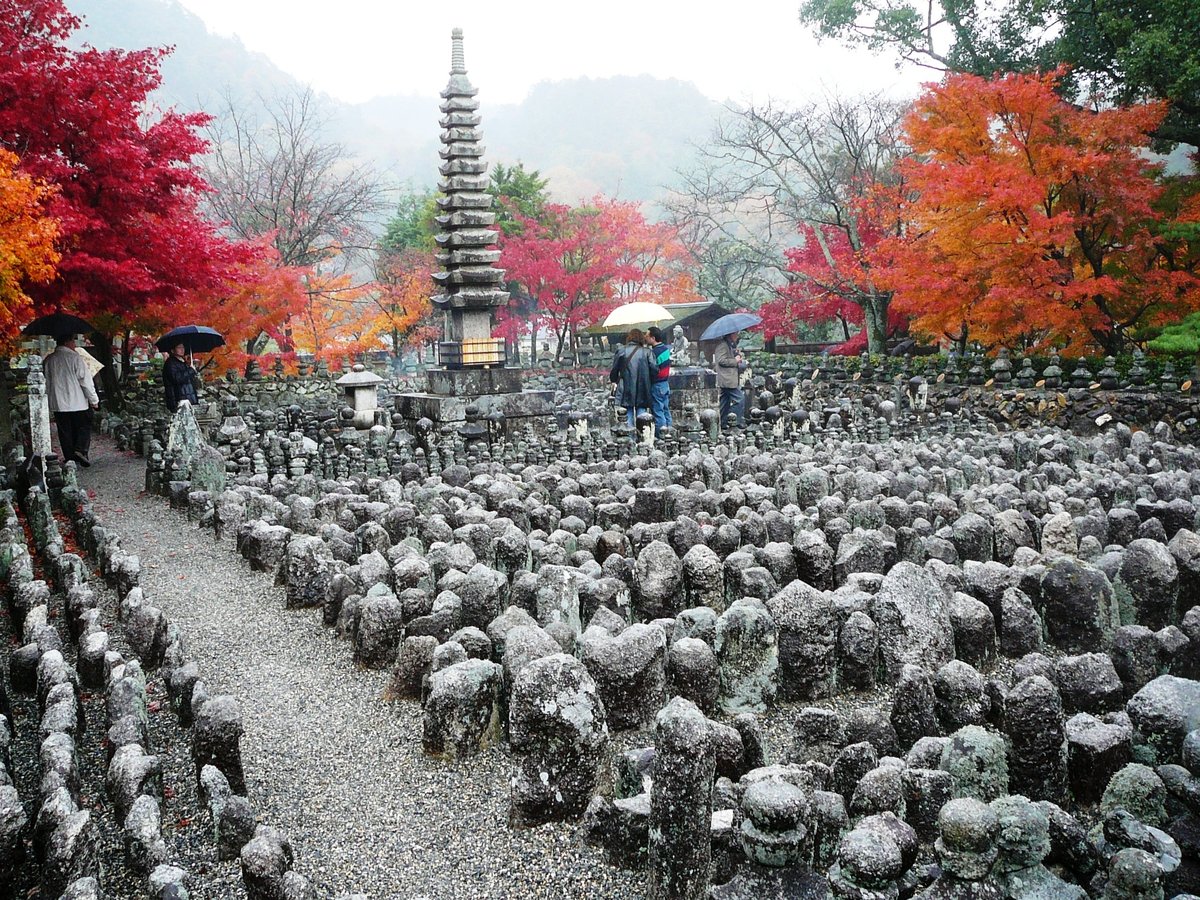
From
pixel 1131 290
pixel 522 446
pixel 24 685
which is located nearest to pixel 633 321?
pixel 522 446

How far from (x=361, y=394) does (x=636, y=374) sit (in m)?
4.35

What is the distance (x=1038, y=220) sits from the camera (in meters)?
12.8

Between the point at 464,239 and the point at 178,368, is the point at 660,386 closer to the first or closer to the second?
the point at 464,239

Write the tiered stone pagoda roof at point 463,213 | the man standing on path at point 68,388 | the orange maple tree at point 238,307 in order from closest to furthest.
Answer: the man standing on path at point 68,388 < the tiered stone pagoda roof at point 463,213 < the orange maple tree at point 238,307

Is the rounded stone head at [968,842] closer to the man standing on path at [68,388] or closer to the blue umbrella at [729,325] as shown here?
the blue umbrella at [729,325]

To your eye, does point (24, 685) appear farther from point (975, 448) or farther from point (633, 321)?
point (633, 321)

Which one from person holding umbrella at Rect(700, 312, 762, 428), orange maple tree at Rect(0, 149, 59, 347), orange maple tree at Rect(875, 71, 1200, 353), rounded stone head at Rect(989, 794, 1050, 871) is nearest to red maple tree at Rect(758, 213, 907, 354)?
orange maple tree at Rect(875, 71, 1200, 353)

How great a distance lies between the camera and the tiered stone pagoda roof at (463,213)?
597 inches

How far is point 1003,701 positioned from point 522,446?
24.8 ft

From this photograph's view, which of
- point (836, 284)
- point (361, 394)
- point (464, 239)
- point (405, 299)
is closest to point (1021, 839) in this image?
point (361, 394)

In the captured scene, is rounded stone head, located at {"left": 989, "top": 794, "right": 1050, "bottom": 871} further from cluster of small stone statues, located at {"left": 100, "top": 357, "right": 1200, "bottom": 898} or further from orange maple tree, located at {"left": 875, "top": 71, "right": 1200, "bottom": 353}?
orange maple tree, located at {"left": 875, "top": 71, "right": 1200, "bottom": 353}

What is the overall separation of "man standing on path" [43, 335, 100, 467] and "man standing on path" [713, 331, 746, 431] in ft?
→ 28.8

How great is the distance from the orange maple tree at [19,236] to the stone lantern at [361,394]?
4.23 m

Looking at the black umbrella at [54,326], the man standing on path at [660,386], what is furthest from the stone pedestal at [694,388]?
the black umbrella at [54,326]
